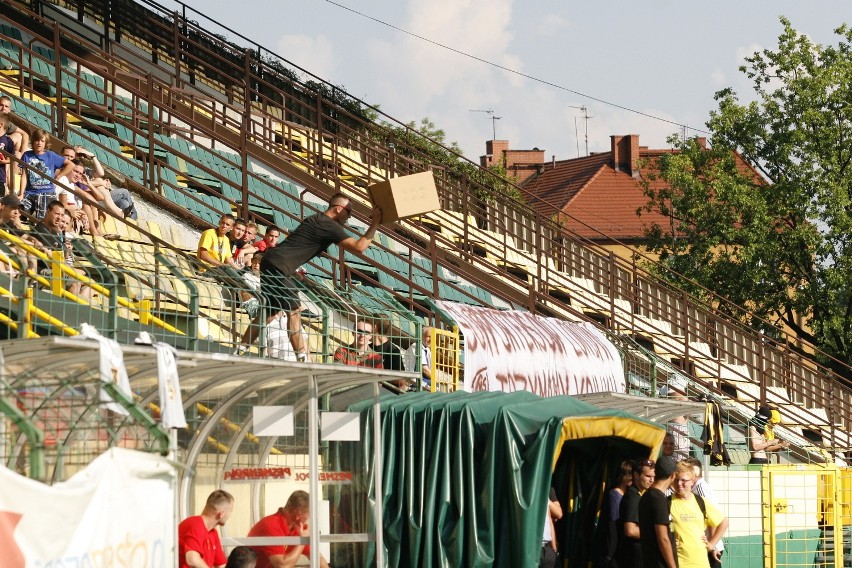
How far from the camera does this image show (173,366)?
27.0 ft

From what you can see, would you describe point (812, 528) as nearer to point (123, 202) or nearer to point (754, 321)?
point (123, 202)

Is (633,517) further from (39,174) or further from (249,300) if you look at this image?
(39,174)

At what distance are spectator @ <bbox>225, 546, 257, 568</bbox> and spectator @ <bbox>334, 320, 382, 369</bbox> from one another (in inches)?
84.1

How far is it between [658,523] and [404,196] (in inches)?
140

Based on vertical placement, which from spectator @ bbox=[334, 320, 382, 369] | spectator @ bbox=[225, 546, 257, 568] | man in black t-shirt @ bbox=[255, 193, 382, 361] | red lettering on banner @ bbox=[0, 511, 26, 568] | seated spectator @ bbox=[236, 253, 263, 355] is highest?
man in black t-shirt @ bbox=[255, 193, 382, 361]

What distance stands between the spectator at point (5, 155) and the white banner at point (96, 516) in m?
7.25

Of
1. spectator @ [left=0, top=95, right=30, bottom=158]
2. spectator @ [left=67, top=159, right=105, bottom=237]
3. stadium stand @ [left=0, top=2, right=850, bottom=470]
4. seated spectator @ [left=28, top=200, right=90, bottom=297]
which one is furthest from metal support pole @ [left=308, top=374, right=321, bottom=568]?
spectator @ [left=0, top=95, right=30, bottom=158]

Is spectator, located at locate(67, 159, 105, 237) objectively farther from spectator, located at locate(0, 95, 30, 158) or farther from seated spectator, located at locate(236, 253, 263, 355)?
seated spectator, located at locate(236, 253, 263, 355)

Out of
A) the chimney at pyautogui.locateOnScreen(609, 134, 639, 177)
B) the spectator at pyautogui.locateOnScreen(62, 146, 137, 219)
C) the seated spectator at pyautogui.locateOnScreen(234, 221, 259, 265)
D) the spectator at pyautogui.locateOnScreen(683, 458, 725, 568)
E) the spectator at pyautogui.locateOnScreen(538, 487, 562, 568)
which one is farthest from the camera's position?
the chimney at pyautogui.locateOnScreen(609, 134, 639, 177)

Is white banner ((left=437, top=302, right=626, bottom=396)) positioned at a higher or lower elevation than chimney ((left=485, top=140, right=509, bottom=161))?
lower

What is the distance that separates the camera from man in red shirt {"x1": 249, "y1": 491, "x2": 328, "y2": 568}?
1058 cm

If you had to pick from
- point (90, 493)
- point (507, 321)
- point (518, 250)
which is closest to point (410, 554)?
point (507, 321)

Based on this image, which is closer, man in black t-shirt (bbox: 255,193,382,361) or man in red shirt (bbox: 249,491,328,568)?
man in red shirt (bbox: 249,491,328,568)

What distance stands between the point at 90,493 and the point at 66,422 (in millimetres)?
1069
